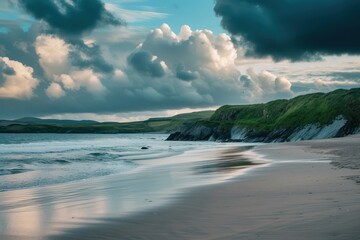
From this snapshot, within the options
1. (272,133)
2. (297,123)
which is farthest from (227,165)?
(272,133)

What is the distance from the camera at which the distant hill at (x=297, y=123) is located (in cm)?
9456

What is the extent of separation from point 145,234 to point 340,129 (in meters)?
90.1

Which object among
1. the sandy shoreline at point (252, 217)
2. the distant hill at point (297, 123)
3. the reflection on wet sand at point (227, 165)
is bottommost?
the reflection on wet sand at point (227, 165)

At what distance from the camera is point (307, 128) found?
102m

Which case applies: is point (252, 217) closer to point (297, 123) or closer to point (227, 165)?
point (227, 165)

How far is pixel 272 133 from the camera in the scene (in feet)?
373

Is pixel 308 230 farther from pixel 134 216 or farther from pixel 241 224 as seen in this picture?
pixel 134 216

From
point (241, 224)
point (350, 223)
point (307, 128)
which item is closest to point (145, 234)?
point (241, 224)

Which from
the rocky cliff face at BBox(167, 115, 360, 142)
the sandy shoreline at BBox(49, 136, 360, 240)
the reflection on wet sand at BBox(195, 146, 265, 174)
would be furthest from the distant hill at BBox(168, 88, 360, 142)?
the sandy shoreline at BBox(49, 136, 360, 240)

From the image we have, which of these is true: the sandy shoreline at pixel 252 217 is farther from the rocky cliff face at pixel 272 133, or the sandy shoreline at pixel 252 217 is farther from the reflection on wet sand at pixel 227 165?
the rocky cliff face at pixel 272 133

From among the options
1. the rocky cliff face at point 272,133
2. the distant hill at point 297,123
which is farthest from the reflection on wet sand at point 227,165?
the distant hill at point 297,123

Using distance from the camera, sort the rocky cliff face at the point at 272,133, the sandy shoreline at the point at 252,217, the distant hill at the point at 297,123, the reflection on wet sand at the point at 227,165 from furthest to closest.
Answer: the distant hill at the point at 297,123, the rocky cliff face at the point at 272,133, the reflection on wet sand at the point at 227,165, the sandy shoreline at the point at 252,217

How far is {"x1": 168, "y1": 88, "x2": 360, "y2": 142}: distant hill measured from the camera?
9456 centimetres

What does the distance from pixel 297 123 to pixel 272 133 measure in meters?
7.63
